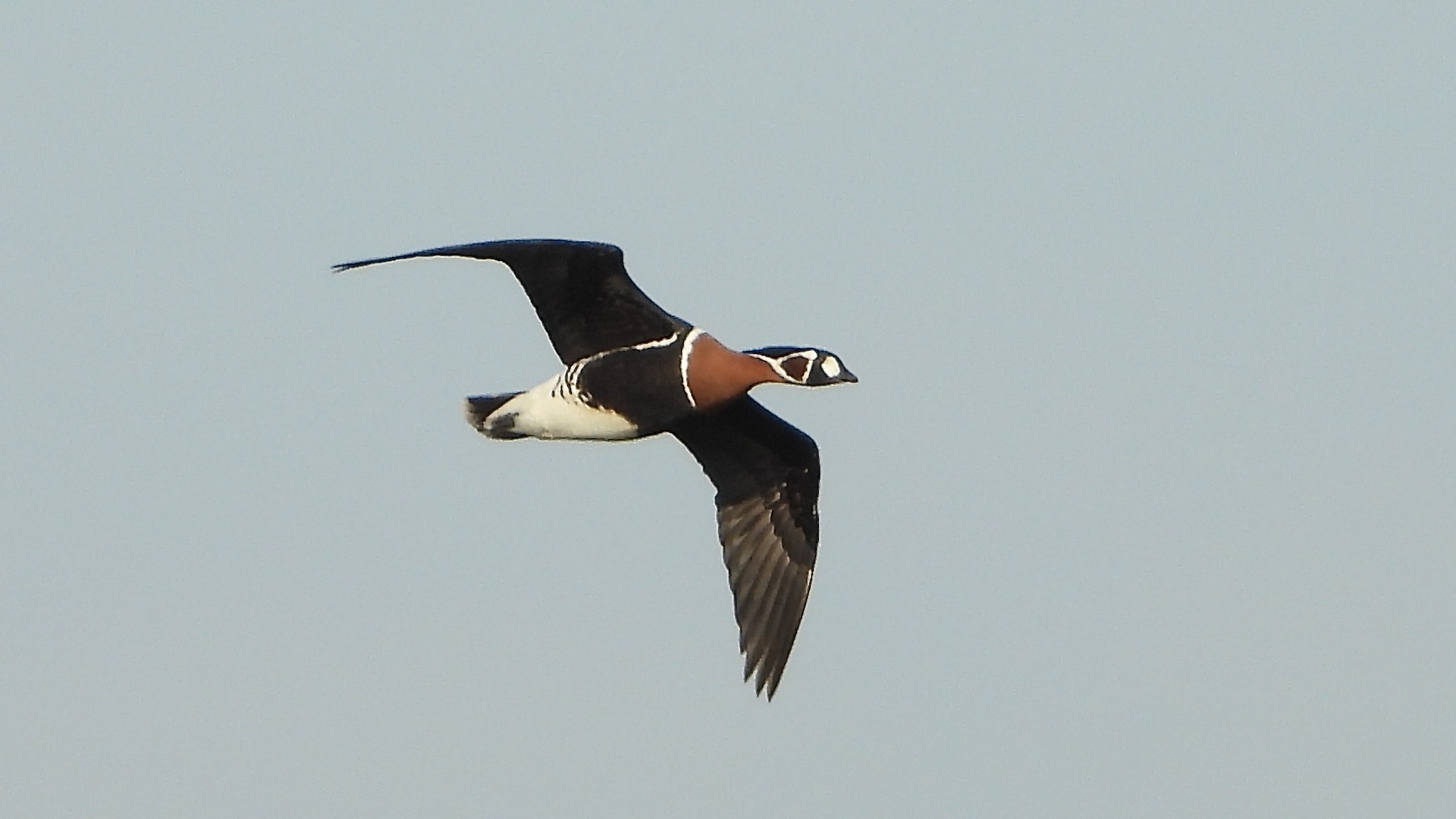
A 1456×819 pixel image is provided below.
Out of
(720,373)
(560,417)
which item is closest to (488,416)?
(560,417)

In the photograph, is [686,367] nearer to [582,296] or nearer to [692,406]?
[692,406]

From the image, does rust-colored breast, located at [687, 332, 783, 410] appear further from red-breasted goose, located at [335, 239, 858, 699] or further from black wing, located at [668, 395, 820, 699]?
black wing, located at [668, 395, 820, 699]

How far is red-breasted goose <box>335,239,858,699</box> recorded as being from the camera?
1617cm

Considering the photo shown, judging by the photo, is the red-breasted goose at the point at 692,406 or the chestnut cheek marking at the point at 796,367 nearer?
the chestnut cheek marking at the point at 796,367

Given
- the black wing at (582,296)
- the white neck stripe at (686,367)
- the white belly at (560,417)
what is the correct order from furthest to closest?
the white belly at (560,417)
the white neck stripe at (686,367)
the black wing at (582,296)

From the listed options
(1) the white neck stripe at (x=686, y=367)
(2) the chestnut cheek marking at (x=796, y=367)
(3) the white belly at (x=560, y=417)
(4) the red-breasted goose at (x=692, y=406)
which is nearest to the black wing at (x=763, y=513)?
(4) the red-breasted goose at (x=692, y=406)

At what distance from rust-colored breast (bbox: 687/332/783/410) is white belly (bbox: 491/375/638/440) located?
683 mm

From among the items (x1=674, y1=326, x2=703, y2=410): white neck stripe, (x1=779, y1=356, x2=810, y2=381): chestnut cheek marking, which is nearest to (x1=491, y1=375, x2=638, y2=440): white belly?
(x1=674, y1=326, x2=703, y2=410): white neck stripe

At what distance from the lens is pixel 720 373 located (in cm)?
1622

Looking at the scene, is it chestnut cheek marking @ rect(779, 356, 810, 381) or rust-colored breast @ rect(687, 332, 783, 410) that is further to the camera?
rust-colored breast @ rect(687, 332, 783, 410)

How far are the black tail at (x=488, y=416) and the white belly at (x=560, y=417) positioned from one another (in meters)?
0.06

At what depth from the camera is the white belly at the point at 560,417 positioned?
656 inches

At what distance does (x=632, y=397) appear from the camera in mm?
16484

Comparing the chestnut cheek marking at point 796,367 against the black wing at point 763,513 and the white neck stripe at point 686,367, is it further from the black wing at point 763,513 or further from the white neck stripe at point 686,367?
the black wing at point 763,513
